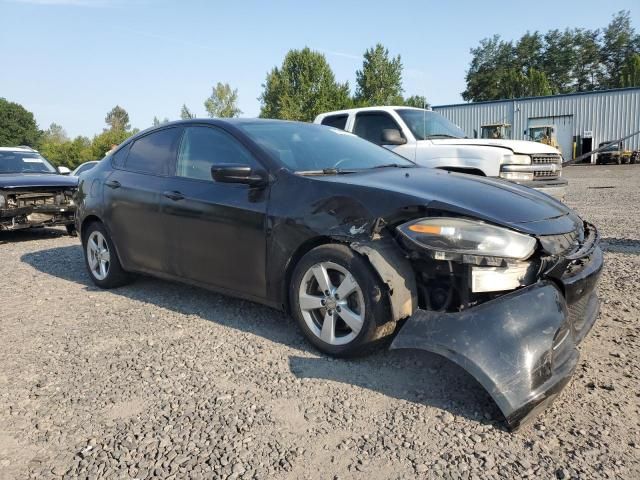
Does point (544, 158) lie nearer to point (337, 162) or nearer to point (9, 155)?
point (337, 162)

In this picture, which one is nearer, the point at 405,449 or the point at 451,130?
the point at 405,449

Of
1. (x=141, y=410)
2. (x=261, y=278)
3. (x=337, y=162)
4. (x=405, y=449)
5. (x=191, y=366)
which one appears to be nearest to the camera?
(x=405, y=449)

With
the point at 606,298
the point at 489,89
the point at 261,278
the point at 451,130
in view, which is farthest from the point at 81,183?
the point at 489,89

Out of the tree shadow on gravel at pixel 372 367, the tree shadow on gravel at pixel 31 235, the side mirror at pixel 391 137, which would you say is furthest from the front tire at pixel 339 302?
the tree shadow on gravel at pixel 31 235

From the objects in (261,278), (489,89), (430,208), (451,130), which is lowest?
(261,278)

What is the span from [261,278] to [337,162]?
1.07 metres

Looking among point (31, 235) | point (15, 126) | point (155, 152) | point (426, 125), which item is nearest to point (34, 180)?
point (31, 235)

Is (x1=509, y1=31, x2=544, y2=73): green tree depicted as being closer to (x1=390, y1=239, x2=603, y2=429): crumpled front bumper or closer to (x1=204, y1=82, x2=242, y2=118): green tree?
(x1=204, y1=82, x2=242, y2=118): green tree

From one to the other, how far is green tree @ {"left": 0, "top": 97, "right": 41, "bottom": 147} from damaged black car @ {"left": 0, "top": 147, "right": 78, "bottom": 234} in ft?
306

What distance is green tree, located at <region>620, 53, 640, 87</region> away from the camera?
205 feet

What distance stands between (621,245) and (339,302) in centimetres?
471

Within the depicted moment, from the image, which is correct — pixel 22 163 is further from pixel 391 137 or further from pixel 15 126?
pixel 15 126

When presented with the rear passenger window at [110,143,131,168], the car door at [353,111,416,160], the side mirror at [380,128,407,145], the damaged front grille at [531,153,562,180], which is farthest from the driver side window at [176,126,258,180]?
the damaged front grille at [531,153,562,180]

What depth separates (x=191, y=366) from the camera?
10.8ft
